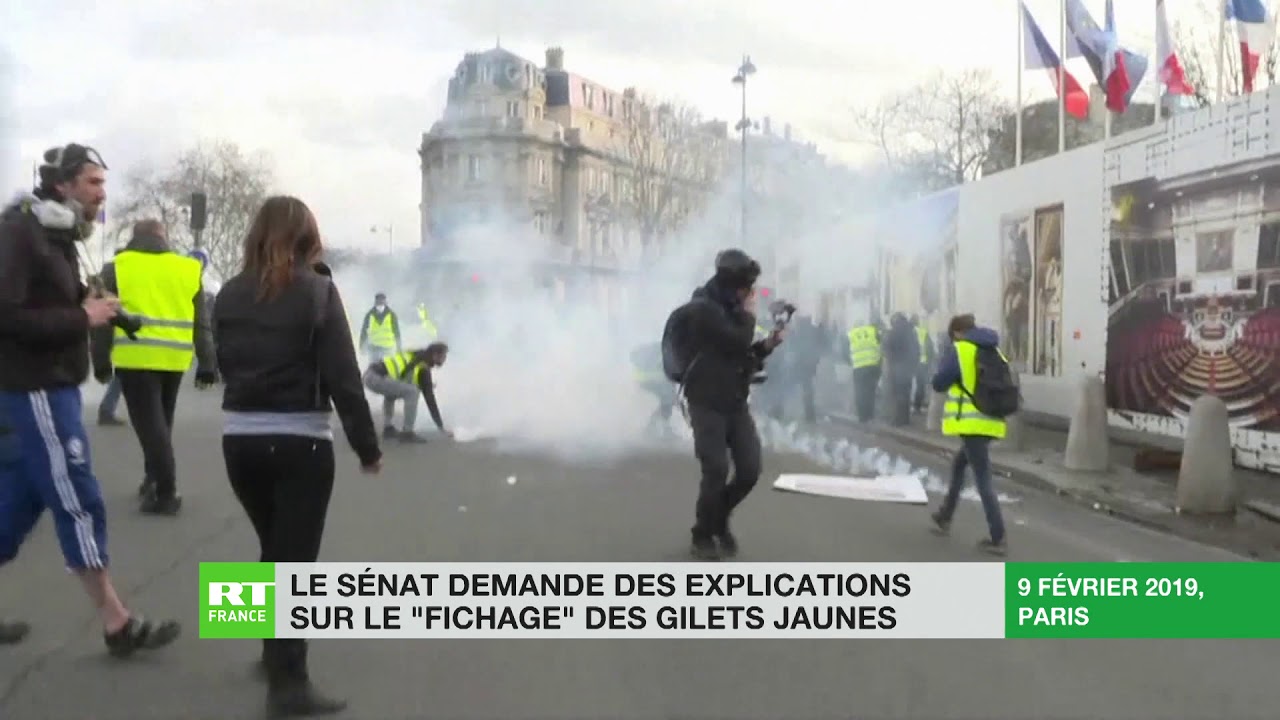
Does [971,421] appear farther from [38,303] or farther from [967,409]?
[38,303]

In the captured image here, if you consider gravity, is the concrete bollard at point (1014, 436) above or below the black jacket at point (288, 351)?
below

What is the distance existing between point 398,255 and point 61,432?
28.1 meters

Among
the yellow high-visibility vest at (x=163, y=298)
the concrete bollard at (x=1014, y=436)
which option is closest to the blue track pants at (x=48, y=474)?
the yellow high-visibility vest at (x=163, y=298)

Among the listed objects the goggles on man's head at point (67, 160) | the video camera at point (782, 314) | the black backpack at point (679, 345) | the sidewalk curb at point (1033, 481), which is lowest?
the sidewalk curb at point (1033, 481)

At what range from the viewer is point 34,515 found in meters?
4.35

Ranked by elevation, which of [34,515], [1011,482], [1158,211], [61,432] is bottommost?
[1011,482]

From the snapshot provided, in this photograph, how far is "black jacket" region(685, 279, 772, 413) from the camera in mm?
6488

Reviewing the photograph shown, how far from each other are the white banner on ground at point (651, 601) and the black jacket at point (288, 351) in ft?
2.45

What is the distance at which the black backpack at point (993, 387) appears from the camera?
7.16m

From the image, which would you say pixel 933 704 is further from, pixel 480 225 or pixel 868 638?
pixel 480 225

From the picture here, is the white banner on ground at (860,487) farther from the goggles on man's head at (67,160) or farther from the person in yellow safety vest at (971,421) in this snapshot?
the goggles on man's head at (67,160)

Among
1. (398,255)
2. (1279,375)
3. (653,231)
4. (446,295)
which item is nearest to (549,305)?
(446,295)
